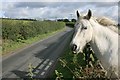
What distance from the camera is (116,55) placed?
19.9 feet

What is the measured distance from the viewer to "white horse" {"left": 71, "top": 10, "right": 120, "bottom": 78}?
584 centimetres

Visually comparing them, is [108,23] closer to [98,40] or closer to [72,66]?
[98,40]

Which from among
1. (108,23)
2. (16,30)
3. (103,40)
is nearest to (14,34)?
(16,30)

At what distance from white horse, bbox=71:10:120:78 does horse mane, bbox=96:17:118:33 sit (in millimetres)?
83

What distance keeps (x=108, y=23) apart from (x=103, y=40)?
18.6 inches

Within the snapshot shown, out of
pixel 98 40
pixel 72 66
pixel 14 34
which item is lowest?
pixel 72 66

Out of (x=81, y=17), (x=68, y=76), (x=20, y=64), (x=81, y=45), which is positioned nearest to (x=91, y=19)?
(x=81, y=17)

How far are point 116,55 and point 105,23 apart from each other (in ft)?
2.73

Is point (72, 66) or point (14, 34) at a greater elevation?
point (14, 34)

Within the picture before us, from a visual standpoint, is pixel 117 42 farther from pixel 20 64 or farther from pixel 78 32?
pixel 20 64

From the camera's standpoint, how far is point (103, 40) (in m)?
6.30

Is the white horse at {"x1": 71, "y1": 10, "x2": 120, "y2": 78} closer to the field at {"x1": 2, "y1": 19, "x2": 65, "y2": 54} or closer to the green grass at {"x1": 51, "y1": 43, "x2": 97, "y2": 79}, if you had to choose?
the green grass at {"x1": 51, "y1": 43, "x2": 97, "y2": 79}

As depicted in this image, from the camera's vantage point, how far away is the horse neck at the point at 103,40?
617 centimetres

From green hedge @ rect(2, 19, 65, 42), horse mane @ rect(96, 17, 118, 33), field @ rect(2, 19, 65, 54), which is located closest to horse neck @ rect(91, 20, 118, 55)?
horse mane @ rect(96, 17, 118, 33)
